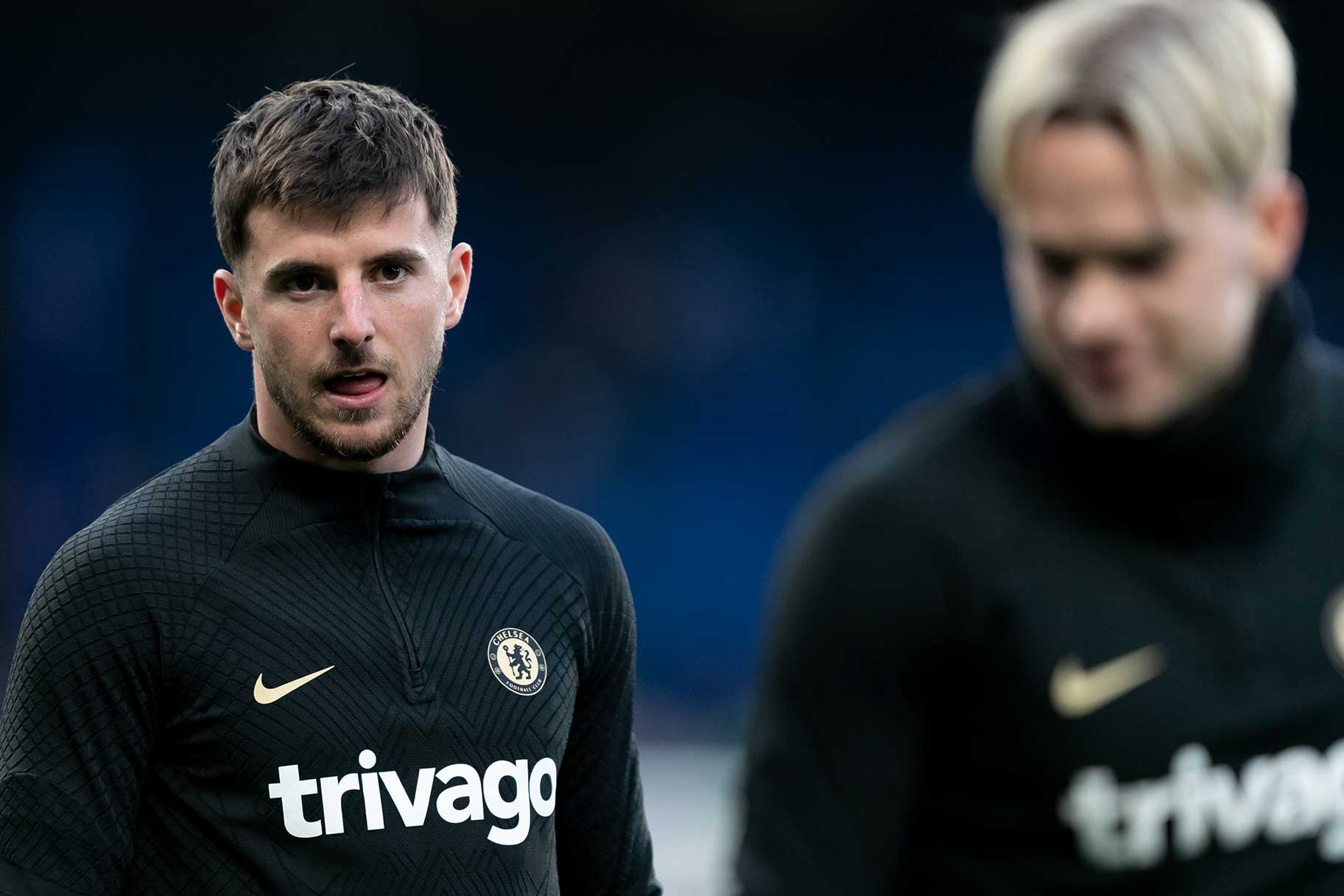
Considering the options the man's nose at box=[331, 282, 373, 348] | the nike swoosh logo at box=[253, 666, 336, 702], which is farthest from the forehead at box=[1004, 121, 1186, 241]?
the nike swoosh logo at box=[253, 666, 336, 702]

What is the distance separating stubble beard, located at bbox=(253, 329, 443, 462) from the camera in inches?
116

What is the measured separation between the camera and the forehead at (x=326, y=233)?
2941 millimetres

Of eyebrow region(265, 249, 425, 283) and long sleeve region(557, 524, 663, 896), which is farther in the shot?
long sleeve region(557, 524, 663, 896)

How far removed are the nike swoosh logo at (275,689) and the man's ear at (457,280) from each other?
0.67m

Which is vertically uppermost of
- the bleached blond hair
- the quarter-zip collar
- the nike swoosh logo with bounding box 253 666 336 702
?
the quarter-zip collar

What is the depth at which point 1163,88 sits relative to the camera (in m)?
1.81

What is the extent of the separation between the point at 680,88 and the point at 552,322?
5.30 ft

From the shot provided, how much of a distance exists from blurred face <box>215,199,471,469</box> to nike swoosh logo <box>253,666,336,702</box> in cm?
36

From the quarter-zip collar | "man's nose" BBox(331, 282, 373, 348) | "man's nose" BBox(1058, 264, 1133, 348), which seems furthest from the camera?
the quarter-zip collar

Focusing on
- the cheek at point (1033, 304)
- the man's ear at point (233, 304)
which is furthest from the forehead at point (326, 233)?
the cheek at point (1033, 304)

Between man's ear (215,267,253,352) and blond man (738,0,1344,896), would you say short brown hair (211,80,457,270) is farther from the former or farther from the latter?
blond man (738,0,1344,896)

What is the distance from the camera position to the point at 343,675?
2.88 m

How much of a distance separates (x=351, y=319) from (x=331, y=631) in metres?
0.48

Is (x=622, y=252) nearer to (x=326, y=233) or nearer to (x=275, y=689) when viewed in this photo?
(x=326, y=233)
